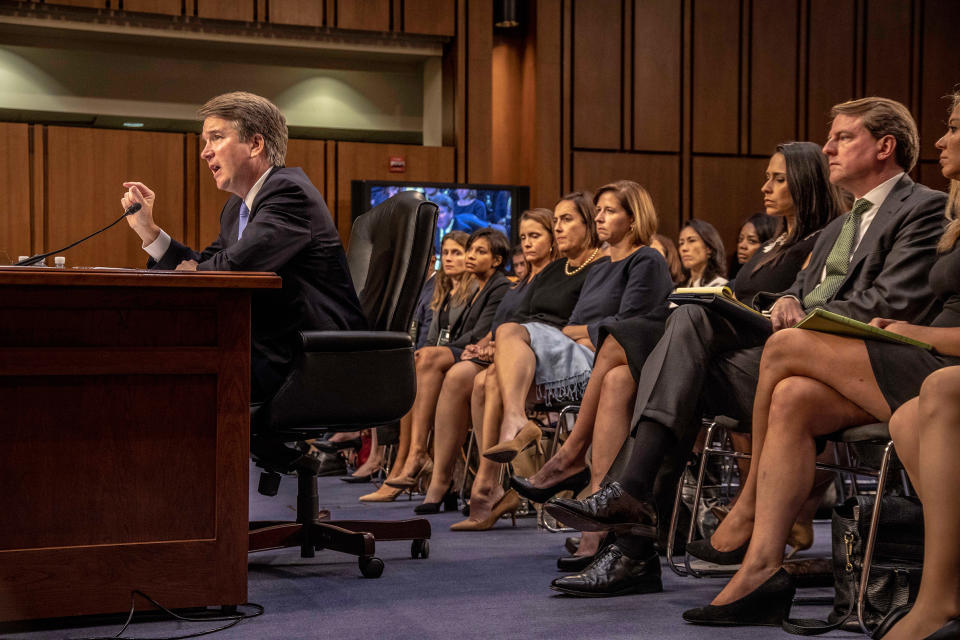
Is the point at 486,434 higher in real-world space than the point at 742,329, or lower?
lower

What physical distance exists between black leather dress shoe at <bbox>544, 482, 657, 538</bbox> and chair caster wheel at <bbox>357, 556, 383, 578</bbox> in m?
0.57

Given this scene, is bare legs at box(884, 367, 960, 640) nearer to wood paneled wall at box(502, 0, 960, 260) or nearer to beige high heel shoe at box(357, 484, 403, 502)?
beige high heel shoe at box(357, 484, 403, 502)

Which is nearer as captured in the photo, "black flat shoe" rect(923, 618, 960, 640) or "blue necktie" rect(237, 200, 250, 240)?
"black flat shoe" rect(923, 618, 960, 640)

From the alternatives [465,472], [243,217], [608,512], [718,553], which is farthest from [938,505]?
[465,472]

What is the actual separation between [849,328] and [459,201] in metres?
5.76

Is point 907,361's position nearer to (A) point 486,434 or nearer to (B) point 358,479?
(A) point 486,434

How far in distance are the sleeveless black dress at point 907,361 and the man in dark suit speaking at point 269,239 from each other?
1361mm

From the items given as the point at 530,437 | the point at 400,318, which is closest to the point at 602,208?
the point at 530,437

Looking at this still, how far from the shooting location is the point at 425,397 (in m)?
4.61

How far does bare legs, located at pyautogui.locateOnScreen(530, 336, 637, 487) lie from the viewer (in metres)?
2.91

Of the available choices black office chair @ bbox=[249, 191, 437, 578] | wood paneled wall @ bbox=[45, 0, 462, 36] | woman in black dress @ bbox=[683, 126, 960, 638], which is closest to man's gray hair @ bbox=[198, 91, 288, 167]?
black office chair @ bbox=[249, 191, 437, 578]

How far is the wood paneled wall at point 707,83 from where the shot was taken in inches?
329

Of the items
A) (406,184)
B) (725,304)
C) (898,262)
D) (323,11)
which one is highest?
(323,11)

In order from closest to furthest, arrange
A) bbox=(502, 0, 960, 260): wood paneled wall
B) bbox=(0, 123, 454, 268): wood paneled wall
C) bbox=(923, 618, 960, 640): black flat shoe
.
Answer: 1. bbox=(923, 618, 960, 640): black flat shoe
2. bbox=(0, 123, 454, 268): wood paneled wall
3. bbox=(502, 0, 960, 260): wood paneled wall
